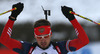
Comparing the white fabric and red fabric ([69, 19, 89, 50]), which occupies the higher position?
red fabric ([69, 19, 89, 50])

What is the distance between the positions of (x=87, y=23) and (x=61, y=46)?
749 centimetres

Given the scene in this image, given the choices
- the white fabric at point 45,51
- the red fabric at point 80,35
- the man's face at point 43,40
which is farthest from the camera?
the white fabric at point 45,51

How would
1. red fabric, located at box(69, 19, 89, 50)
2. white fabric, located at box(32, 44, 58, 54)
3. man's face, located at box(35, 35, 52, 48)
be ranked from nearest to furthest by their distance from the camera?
red fabric, located at box(69, 19, 89, 50) → man's face, located at box(35, 35, 52, 48) → white fabric, located at box(32, 44, 58, 54)

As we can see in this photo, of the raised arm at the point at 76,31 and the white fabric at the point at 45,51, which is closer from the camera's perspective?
the raised arm at the point at 76,31

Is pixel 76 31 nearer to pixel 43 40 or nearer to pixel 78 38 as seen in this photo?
pixel 78 38

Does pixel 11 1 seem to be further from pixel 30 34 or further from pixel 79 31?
pixel 79 31

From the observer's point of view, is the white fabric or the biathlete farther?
the white fabric

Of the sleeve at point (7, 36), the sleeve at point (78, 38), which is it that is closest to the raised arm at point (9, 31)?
the sleeve at point (7, 36)

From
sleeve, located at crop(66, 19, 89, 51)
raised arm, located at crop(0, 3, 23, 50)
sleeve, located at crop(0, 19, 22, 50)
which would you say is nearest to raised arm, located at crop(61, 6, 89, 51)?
sleeve, located at crop(66, 19, 89, 51)

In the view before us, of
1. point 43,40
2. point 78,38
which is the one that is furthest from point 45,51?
point 78,38

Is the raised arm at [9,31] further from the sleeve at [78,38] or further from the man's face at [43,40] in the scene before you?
the sleeve at [78,38]

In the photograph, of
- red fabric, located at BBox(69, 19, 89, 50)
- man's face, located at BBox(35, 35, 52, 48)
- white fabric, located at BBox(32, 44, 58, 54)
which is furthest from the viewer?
white fabric, located at BBox(32, 44, 58, 54)

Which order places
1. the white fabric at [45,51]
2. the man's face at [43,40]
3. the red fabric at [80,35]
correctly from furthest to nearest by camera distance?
the white fabric at [45,51] → the man's face at [43,40] → the red fabric at [80,35]

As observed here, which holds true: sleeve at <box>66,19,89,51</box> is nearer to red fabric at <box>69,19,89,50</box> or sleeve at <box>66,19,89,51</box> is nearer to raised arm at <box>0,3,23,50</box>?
red fabric at <box>69,19,89,50</box>
